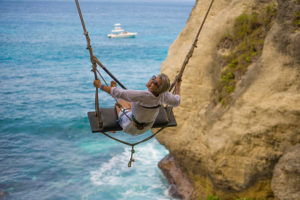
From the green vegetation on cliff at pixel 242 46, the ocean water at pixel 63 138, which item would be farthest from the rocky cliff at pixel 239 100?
the ocean water at pixel 63 138

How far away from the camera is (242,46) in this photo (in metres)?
8.35

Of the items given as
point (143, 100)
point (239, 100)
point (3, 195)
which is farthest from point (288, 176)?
point (3, 195)

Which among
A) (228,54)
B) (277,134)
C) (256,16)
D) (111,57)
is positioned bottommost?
(111,57)

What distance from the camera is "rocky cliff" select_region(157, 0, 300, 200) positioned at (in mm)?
6832

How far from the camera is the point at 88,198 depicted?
39.3ft

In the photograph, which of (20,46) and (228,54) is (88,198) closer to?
(228,54)

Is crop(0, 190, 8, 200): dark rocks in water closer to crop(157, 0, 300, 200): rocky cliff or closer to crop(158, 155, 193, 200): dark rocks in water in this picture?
crop(158, 155, 193, 200): dark rocks in water

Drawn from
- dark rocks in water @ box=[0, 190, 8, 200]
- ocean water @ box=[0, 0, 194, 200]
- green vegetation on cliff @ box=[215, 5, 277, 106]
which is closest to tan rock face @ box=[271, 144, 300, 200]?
green vegetation on cliff @ box=[215, 5, 277, 106]

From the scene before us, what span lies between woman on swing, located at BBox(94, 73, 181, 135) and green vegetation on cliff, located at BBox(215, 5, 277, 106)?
13.6 feet

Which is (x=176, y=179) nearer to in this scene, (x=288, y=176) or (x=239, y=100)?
(x=239, y=100)

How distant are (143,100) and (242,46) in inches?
207

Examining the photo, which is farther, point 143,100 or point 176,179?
point 176,179

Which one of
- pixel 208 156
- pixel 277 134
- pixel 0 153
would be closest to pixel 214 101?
pixel 208 156

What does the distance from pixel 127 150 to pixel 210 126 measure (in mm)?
8145
